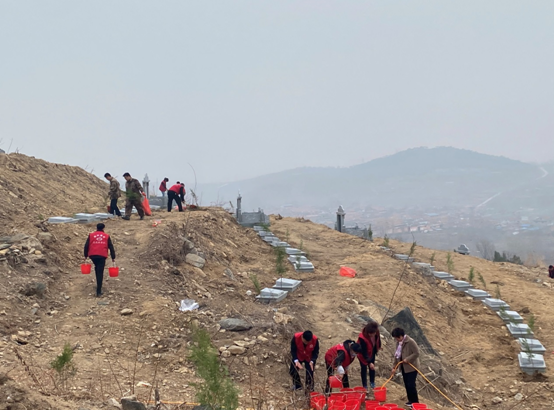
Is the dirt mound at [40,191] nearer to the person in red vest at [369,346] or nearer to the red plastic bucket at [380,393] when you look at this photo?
the person in red vest at [369,346]

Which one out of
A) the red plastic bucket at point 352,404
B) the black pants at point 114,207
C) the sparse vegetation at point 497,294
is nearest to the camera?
the red plastic bucket at point 352,404

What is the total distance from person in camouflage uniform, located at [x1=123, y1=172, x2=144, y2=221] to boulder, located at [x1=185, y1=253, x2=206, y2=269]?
8.45 ft

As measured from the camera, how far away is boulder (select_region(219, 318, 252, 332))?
6.83 metres

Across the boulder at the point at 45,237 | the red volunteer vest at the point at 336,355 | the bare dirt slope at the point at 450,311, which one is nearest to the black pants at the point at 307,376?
the red volunteer vest at the point at 336,355

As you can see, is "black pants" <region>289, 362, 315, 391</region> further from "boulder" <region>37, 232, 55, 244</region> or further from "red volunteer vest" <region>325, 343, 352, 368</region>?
"boulder" <region>37, 232, 55, 244</region>

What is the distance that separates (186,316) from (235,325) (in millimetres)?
837

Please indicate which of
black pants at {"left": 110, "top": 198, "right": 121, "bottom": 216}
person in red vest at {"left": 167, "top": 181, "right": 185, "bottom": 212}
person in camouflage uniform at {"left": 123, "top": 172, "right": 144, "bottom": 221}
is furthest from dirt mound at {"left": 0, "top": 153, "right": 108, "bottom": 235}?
person in red vest at {"left": 167, "top": 181, "right": 185, "bottom": 212}

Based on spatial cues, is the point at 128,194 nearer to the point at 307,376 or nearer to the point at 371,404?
the point at 307,376

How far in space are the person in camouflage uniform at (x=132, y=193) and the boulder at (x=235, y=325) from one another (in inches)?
223

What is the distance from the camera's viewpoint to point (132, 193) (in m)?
11.5

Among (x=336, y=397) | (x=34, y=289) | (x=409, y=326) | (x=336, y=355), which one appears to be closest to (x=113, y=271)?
(x=34, y=289)

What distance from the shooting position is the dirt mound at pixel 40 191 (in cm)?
1005

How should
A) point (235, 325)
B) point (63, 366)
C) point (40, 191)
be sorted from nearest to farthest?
point (63, 366) → point (235, 325) → point (40, 191)

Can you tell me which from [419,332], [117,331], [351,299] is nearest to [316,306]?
[351,299]
